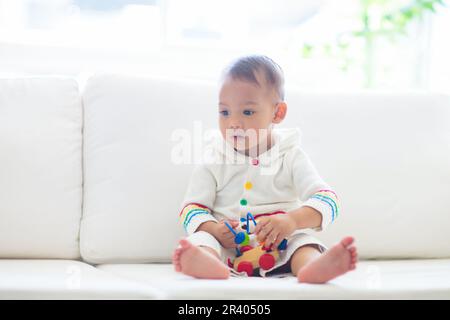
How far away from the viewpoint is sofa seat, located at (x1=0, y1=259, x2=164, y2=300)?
→ 114 cm

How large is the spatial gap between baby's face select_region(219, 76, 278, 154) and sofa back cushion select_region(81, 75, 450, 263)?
0.20 meters

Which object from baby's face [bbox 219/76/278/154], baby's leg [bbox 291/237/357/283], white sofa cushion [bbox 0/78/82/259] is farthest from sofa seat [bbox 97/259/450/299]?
baby's face [bbox 219/76/278/154]

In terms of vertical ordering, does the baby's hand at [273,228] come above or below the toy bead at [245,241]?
above

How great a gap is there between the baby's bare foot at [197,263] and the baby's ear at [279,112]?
18.2 inches

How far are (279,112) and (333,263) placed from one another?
0.50 m

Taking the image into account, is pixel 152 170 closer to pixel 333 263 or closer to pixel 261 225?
pixel 261 225

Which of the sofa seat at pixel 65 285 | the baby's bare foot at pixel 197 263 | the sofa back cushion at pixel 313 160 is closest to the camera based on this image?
the sofa seat at pixel 65 285

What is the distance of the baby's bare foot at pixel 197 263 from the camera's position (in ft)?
4.10

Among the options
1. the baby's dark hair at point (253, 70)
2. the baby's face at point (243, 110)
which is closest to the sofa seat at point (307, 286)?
the baby's face at point (243, 110)

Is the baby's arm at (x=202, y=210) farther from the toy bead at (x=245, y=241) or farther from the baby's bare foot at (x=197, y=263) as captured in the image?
the baby's bare foot at (x=197, y=263)

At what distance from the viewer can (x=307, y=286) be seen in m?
1.20

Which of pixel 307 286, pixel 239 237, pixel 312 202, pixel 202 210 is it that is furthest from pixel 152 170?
pixel 307 286

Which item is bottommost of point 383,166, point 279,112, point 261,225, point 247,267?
point 247,267

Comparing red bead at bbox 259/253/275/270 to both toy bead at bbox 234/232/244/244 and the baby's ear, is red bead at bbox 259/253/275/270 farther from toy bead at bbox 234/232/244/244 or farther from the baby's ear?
the baby's ear
